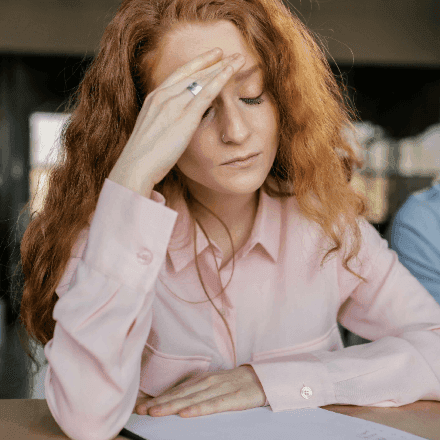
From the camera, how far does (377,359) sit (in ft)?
3.14

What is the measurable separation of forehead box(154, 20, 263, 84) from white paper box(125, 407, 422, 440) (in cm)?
57

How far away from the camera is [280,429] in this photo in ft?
2.51

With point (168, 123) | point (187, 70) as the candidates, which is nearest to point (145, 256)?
point (168, 123)

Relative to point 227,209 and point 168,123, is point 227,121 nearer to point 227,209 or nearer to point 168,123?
point 168,123

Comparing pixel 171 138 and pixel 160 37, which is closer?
pixel 171 138

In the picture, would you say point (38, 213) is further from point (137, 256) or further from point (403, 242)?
point (403, 242)

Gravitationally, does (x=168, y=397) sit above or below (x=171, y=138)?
below

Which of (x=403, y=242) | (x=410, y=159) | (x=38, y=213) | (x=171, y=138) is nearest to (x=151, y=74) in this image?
(x=171, y=138)

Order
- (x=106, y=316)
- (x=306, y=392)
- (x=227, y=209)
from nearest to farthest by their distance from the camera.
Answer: (x=106, y=316)
(x=306, y=392)
(x=227, y=209)

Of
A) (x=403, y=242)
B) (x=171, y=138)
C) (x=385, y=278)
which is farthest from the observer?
(x=403, y=242)

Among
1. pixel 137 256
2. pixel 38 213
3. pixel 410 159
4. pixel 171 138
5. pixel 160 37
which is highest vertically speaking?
pixel 160 37

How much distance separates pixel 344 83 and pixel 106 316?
3877mm

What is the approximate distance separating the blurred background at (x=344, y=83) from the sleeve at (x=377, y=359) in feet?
9.46

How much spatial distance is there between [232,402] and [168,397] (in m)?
0.10
